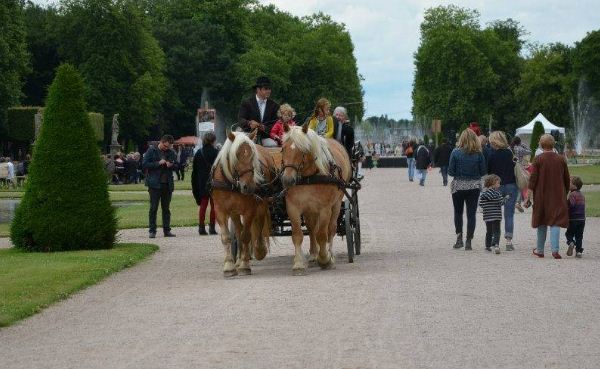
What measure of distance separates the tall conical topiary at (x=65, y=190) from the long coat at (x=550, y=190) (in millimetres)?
6154

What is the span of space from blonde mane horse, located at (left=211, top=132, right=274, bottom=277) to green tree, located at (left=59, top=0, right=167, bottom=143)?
242 ft

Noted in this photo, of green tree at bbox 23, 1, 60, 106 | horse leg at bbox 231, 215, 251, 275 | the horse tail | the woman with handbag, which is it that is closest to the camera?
horse leg at bbox 231, 215, 251, 275

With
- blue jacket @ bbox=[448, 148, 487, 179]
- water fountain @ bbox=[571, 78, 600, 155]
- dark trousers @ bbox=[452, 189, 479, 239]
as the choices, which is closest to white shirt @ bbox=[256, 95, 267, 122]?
blue jacket @ bbox=[448, 148, 487, 179]

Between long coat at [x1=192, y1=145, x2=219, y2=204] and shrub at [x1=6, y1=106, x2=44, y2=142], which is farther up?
shrub at [x1=6, y1=106, x2=44, y2=142]

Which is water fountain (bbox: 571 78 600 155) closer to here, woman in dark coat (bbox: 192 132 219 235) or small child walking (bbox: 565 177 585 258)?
woman in dark coat (bbox: 192 132 219 235)

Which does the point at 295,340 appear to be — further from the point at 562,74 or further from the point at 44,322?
the point at 562,74

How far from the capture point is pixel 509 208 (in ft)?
66.2

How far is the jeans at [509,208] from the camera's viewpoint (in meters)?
19.8

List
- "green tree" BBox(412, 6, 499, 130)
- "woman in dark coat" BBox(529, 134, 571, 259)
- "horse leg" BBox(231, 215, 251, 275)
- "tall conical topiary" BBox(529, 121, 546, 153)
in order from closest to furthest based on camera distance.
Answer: "horse leg" BBox(231, 215, 251, 275)
"woman in dark coat" BBox(529, 134, 571, 259)
"tall conical topiary" BBox(529, 121, 546, 153)
"green tree" BBox(412, 6, 499, 130)

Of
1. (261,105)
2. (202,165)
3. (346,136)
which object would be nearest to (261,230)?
(261,105)

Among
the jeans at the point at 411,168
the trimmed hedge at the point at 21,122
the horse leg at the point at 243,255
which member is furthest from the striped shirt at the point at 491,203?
the trimmed hedge at the point at 21,122

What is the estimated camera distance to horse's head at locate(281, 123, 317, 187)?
15.5m

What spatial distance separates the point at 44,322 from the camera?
38.7 feet

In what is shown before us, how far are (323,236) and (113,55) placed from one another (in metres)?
76.2
